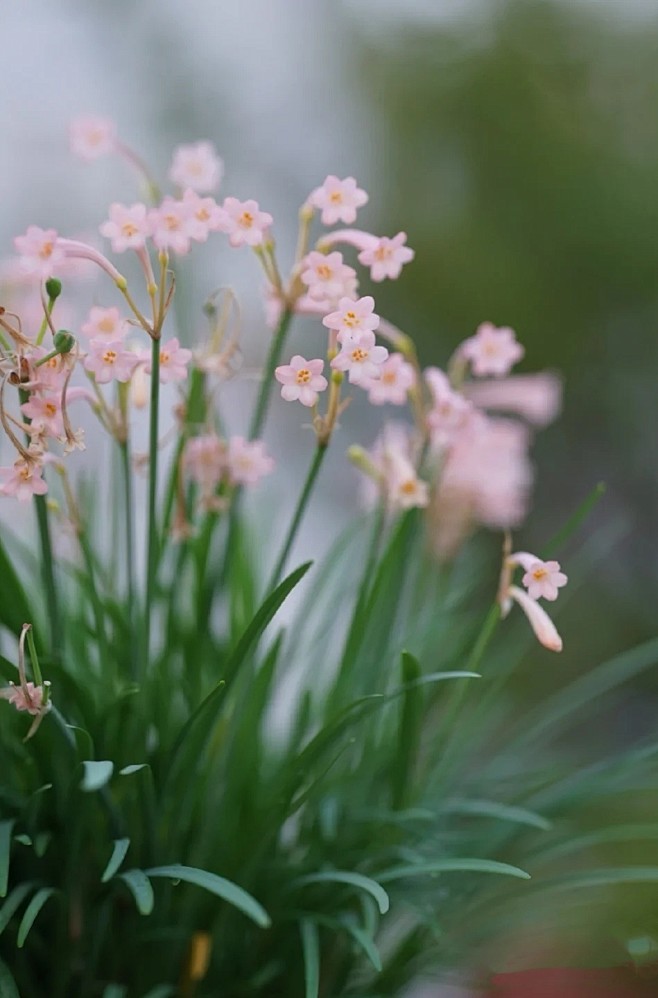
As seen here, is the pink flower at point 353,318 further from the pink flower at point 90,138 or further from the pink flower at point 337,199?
the pink flower at point 90,138

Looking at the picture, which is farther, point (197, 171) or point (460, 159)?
point (460, 159)

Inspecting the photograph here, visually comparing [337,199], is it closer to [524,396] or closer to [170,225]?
[170,225]

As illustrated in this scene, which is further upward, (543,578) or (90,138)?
(90,138)

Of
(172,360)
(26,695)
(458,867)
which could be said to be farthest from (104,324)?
(458,867)

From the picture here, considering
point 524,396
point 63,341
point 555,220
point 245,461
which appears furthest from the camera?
point 555,220

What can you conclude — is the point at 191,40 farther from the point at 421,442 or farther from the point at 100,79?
the point at 421,442

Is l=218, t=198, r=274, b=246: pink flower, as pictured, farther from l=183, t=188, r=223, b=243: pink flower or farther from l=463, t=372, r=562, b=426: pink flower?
l=463, t=372, r=562, b=426: pink flower

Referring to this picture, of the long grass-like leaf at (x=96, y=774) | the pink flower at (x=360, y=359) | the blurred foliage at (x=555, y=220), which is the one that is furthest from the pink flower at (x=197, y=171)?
the blurred foliage at (x=555, y=220)
